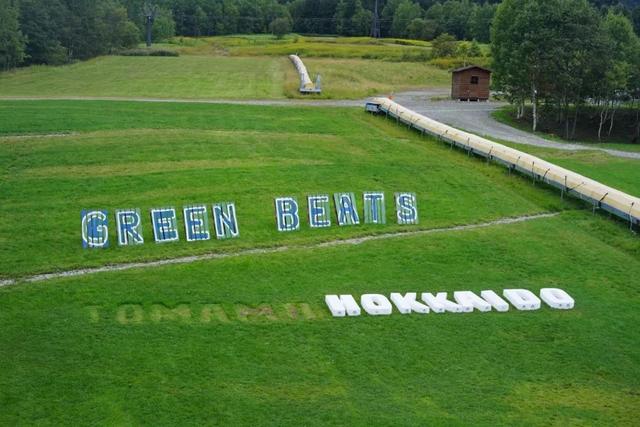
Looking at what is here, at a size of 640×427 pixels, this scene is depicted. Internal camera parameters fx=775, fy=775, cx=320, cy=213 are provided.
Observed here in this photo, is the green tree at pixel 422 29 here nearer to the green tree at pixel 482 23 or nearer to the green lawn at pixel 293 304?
the green tree at pixel 482 23


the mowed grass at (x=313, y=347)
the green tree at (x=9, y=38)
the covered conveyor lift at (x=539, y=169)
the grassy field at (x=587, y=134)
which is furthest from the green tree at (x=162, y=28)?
the mowed grass at (x=313, y=347)

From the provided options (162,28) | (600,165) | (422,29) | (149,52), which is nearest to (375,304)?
(600,165)

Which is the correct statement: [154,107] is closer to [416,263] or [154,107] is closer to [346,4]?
[416,263]

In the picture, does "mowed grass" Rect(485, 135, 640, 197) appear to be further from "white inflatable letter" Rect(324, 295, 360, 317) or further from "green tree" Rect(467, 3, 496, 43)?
"green tree" Rect(467, 3, 496, 43)

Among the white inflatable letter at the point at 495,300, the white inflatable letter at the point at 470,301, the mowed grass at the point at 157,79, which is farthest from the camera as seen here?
the mowed grass at the point at 157,79

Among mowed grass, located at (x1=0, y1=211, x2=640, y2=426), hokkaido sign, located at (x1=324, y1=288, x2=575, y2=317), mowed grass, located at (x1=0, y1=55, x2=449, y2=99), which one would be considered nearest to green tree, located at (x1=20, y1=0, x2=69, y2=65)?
mowed grass, located at (x1=0, y1=55, x2=449, y2=99)

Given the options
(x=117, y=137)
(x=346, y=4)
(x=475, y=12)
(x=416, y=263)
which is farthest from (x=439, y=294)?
(x=346, y=4)
